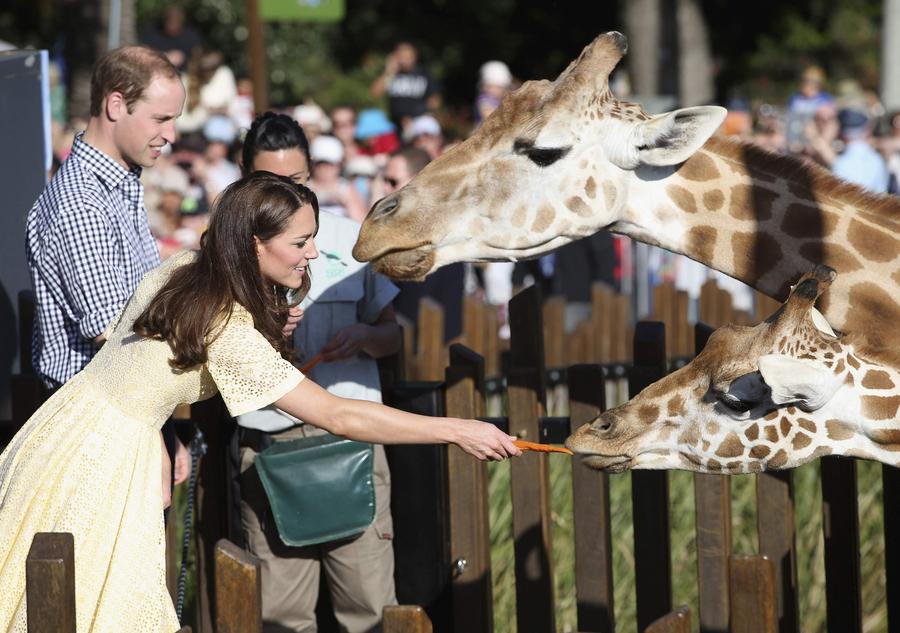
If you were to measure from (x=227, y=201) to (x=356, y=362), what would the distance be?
1.02 metres

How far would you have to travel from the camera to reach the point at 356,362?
15.5ft

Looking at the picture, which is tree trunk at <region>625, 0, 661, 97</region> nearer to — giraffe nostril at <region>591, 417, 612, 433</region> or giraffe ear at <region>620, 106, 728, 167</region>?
giraffe ear at <region>620, 106, 728, 167</region>

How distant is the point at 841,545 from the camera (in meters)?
4.64

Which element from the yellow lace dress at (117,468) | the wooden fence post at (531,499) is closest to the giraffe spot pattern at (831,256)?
the wooden fence post at (531,499)

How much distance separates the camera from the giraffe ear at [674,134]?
4312 mm

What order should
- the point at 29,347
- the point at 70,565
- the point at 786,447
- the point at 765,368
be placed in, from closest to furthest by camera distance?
the point at 70,565 < the point at 765,368 < the point at 786,447 < the point at 29,347

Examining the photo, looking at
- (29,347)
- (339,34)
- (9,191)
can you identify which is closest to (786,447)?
(29,347)

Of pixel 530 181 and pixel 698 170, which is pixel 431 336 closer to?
pixel 530 181

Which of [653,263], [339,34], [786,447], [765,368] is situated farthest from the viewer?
[339,34]

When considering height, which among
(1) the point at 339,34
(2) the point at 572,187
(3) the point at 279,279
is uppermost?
(1) the point at 339,34

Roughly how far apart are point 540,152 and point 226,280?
48.9 inches

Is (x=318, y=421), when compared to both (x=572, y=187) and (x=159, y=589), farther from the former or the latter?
(x=572, y=187)

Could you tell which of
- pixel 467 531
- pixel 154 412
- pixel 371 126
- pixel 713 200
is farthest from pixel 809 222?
pixel 371 126

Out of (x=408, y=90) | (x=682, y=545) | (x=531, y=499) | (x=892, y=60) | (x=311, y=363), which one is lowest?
(x=682, y=545)
